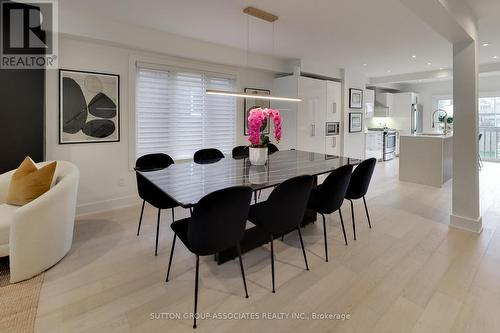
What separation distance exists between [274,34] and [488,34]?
3.10 m

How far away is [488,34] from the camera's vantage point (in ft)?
13.2

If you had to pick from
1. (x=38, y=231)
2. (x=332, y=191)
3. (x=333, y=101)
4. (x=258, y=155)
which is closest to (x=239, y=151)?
(x=258, y=155)

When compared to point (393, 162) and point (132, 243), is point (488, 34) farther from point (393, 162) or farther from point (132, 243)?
point (132, 243)

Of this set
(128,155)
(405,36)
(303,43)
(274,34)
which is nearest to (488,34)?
(405,36)

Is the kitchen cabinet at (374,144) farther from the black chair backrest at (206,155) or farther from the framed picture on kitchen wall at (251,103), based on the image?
the black chair backrest at (206,155)

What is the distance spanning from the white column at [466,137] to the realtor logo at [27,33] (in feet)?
15.0

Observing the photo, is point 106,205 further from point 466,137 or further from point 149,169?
point 466,137

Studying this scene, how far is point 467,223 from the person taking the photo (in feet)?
10.5

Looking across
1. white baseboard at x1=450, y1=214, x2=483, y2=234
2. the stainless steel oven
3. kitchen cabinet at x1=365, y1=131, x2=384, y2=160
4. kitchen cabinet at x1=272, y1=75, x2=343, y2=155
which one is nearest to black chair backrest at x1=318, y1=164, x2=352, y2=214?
white baseboard at x1=450, y1=214, x2=483, y2=234

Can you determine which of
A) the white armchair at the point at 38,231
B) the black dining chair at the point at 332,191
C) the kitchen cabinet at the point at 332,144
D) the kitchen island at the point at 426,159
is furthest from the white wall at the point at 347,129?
the white armchair at the point at 38,231

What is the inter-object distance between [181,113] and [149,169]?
1931mm

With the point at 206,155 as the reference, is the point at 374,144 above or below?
above

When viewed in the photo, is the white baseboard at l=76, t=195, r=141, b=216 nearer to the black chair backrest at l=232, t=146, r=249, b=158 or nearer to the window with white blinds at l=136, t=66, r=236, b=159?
the window with white blinds at l=136, t=66, r=236, b=159

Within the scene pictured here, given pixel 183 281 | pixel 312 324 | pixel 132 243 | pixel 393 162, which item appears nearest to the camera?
pixel 312 324
